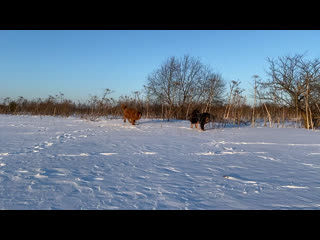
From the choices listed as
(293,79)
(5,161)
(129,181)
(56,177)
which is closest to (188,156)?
(129,181)

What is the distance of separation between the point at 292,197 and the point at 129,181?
6.59 feet

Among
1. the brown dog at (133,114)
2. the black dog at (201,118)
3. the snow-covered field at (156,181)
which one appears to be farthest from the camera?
the brown dog at (133,114)

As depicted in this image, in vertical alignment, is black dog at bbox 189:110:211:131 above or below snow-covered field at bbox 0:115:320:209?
above

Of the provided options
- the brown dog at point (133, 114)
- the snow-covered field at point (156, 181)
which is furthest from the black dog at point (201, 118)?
the snow-covered field at point (156, 181)

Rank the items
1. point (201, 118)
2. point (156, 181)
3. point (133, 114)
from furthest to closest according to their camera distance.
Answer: point (133, 114), point (201, 118), point (156, 181)

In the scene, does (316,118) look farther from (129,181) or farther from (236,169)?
(129,181)

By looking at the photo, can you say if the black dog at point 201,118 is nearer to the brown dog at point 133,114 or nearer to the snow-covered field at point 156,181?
the brown dog at point 133,114

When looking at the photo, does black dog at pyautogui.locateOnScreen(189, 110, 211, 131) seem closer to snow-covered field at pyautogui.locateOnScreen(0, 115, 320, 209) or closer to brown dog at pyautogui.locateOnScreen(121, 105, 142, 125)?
brown dog at pyautogui.locateOnScreen(121, 105, 142, 125)

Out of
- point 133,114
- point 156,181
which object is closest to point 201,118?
point 133,114

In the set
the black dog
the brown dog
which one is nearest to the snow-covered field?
the black dog

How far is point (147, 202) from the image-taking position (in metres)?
2.07

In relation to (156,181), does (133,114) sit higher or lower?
higher

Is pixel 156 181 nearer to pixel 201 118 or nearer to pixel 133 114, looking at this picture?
pixel 201 118

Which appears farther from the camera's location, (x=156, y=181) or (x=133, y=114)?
(x=133, y=114)
